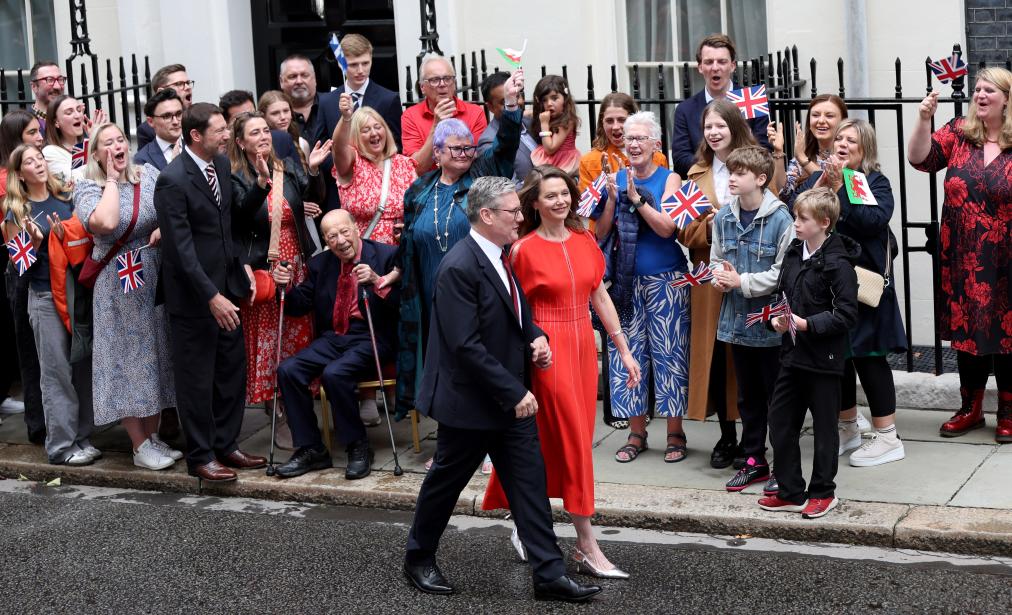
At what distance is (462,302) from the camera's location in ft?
21.7

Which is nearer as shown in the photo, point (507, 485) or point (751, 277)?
point (507, 485)

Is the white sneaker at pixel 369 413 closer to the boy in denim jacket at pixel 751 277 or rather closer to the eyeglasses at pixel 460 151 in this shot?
the eyeglasses at pixel 460 151

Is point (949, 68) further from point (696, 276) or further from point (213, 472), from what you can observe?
point (213, 472)

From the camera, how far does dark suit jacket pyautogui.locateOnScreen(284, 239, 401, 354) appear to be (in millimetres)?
8852

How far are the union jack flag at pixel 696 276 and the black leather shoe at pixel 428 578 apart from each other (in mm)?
2201

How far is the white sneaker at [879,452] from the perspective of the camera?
8180 millimetres

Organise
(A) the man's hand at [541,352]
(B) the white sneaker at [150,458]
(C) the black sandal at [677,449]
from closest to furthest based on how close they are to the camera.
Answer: (A) the man's hand at [541,352], (C) the black sandal at [677,449], (B) the white sneaker at [150,458]

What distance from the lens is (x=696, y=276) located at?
8.20 meters

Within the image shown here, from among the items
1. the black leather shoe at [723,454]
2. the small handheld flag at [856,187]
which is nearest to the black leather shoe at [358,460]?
the black leather shoe at [723,454]

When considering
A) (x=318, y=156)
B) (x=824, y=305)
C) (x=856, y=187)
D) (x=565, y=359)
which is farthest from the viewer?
(x=318, y=156)

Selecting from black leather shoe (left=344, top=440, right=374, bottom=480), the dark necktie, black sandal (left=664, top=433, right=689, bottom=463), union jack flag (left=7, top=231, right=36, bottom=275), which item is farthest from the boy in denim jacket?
union jack flag (left=7, top=231, right=36, bottom=275)

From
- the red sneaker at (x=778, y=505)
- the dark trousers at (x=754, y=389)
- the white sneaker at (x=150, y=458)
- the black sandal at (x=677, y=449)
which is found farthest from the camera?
the white sneaker at (x=150, y=458)

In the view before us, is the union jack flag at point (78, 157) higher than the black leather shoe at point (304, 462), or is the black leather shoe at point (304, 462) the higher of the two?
the union jack flag at point (78, 157)

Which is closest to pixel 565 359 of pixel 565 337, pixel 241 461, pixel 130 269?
pixel 565 337
